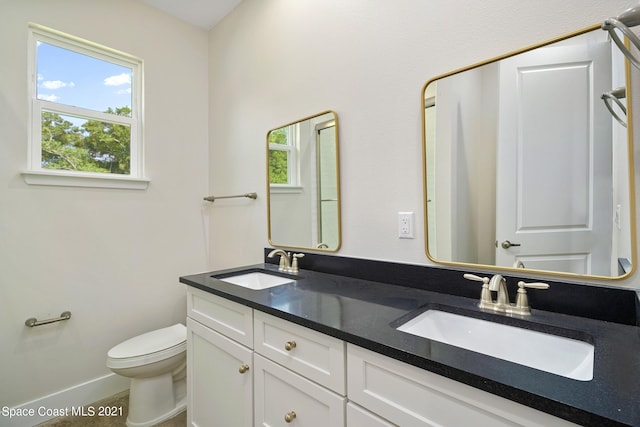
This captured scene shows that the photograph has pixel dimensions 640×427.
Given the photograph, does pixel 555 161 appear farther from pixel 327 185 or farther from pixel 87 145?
pixel 87 145

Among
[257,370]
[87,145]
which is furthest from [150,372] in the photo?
[87,145]

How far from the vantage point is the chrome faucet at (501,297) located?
3.12ft

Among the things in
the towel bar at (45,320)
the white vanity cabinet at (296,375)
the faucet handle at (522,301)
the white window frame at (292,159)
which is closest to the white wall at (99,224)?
the towel bar at (45,320)

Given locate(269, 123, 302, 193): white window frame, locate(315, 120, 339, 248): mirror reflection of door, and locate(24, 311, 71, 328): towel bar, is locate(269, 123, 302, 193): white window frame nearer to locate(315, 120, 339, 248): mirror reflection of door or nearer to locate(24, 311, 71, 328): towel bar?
locate(315, 120, 339, 248): mirror reflection of door

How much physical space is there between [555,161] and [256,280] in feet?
4.90

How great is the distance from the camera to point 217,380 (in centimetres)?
138

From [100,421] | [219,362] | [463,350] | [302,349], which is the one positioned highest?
[463,350]

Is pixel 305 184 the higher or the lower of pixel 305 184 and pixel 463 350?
the higher

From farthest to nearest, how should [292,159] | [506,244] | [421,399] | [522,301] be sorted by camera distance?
1. [292,159]
2. [506,244]
3. [522,301]
4. [421,399]

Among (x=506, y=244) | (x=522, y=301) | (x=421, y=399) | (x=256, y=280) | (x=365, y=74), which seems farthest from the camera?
(x=256, y=280)

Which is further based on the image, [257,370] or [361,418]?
[257,370]

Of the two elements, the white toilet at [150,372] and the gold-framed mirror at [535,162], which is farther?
the white toilet at [150,372]

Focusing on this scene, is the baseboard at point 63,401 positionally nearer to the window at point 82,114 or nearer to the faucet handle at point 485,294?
the window at point 82,114

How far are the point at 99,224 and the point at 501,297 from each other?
232 centimetres
